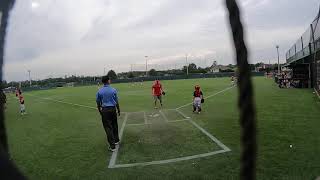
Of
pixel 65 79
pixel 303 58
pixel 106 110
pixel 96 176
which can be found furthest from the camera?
pixel 65 79

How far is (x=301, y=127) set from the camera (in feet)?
43.5

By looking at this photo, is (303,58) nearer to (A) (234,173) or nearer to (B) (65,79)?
(A) (234,173)

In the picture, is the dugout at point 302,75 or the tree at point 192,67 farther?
the tree at point 192,67

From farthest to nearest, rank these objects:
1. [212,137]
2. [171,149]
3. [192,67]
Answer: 1. [192,67]
2. [212,137]
3. [171,149]

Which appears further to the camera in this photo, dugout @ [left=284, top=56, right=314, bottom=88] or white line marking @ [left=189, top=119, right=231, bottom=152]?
dugout @ [left=284, top=56, right=314, bottom=88]

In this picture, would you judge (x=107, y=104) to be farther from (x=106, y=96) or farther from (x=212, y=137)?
(x=212, y=137)

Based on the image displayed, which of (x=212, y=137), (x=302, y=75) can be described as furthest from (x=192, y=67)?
(x=212, y=137)

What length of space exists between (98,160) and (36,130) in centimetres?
821

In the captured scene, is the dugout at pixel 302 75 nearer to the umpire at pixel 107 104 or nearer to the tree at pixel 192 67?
the umpire at pixel 107 104

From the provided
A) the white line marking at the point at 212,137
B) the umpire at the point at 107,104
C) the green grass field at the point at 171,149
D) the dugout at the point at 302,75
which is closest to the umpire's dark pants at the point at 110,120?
the umpire at the point at 107,104

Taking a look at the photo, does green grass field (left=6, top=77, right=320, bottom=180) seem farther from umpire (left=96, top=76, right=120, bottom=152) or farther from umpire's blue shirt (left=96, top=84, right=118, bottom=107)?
umpire's blue shirt (left=96, top=84, right=118, bottom=107)

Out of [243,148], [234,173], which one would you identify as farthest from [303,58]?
[243,148]

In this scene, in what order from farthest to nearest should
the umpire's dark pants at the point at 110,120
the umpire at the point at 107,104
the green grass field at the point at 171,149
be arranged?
the umpire at the point at 107,104 < the umpire's dark pants at the point at 110,120 < the green grass field at the point at 171,149

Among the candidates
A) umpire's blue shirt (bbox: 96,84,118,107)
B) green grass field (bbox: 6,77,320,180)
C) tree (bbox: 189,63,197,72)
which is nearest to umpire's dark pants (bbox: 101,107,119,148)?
umpire's blue shirt (bbox: 96,84,118,107)
